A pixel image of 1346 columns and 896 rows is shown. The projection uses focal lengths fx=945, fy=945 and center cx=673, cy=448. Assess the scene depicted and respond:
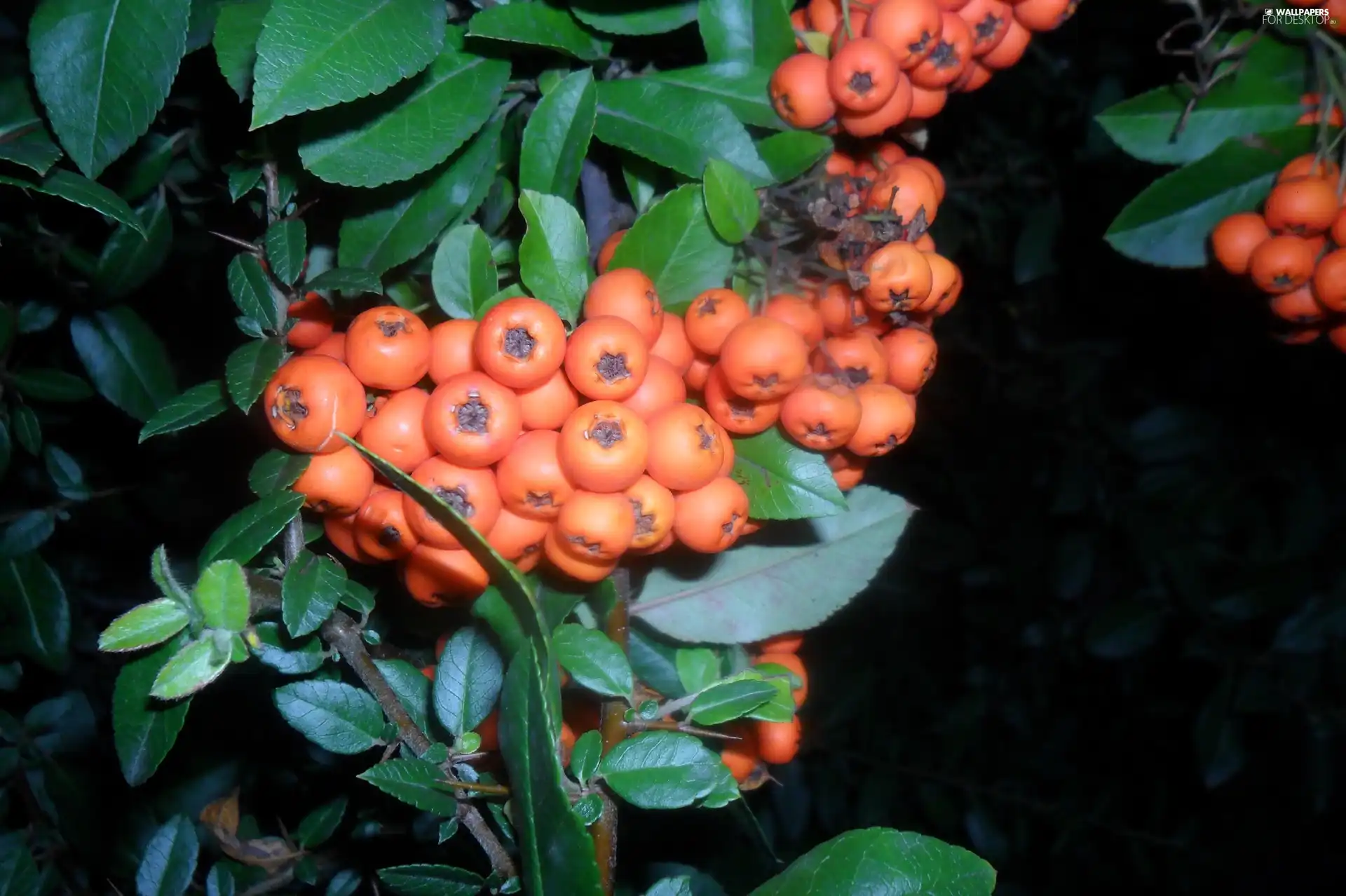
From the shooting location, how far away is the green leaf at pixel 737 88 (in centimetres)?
112

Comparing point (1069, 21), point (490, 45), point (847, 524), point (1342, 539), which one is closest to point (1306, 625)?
point (1342, 539)

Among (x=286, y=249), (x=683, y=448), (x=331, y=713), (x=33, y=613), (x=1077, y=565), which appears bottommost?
(x=1077, y=565)

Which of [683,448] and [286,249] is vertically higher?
[286,249]

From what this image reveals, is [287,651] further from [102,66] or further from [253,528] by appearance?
[102,66]

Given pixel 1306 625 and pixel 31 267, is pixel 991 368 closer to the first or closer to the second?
pixel 1306 625

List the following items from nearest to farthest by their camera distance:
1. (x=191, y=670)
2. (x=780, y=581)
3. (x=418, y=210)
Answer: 1. (x=191, y=670)
2. (x=418, y=210)
3. (x=780, y=581)

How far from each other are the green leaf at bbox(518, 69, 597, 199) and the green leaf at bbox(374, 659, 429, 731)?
21.1 inches

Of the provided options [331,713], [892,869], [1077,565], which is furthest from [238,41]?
[1077,565]

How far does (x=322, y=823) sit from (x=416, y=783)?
0.65m

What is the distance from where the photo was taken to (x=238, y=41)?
37.6 inches

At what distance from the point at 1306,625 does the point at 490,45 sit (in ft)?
8.27

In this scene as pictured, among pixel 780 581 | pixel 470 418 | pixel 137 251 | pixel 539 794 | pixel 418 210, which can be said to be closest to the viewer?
pixel 539 794

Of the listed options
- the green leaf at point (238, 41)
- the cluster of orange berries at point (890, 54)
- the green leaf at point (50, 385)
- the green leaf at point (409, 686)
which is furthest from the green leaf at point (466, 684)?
the green leaf at point (50, 385)

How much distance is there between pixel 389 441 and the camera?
0.89m
